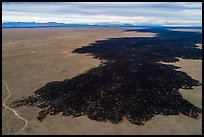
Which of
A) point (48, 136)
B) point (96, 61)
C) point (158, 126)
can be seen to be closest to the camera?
point (48, 136)

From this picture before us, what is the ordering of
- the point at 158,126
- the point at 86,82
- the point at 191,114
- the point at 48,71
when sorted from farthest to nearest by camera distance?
the point at 48,71, the point at 86,82, the point at 191,114, the point at 158,126

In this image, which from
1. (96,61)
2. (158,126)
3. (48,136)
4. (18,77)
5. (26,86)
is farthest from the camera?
(96,61)

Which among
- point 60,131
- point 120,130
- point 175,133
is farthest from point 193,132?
point 60,131

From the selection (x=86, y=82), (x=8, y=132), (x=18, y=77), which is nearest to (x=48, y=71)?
(x=18, y=77)

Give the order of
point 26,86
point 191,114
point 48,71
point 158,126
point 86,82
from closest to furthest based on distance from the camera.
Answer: point 158,126, point 191,114, point 86,82, point 26,86, point 48,71

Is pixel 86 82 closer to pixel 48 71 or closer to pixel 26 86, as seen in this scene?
pixel 26 86

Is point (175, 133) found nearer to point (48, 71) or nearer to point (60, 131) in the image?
point (60, 131)

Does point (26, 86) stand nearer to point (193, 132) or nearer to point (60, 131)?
point (60, 131)

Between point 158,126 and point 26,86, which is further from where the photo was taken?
point 26,86
